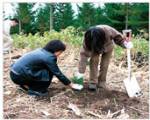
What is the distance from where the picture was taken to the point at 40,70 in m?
5.31

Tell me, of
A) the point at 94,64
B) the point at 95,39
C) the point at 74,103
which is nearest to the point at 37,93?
the point at 74,103

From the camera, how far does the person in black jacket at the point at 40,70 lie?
5.23 metres

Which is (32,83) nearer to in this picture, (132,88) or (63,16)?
(132,88)

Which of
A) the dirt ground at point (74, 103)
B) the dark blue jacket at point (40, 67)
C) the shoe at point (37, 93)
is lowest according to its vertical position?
the dirt ground at point (74, 103)

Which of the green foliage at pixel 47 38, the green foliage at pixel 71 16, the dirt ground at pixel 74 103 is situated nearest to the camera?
the dirt ground at pixel 74 103

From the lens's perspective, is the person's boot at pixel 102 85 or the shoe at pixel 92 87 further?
the person's boot at pixel 102 85

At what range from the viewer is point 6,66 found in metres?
6.44

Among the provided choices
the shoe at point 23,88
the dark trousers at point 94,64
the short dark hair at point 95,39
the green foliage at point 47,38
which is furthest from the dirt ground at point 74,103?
the green foliage at point 47,38

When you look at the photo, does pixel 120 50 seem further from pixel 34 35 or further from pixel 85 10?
pixel 34 35

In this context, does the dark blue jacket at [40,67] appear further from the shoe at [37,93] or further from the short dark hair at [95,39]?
the short dark hair at [95,39]

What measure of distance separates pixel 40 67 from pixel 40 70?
0.03 metres

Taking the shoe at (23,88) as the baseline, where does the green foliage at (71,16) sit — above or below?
above

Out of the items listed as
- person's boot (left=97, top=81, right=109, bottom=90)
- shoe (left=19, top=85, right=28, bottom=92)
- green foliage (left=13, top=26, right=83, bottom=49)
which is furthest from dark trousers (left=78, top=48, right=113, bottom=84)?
green foliage (left=13, top=26, right=83, bottom=49)

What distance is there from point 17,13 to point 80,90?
6.32ft
